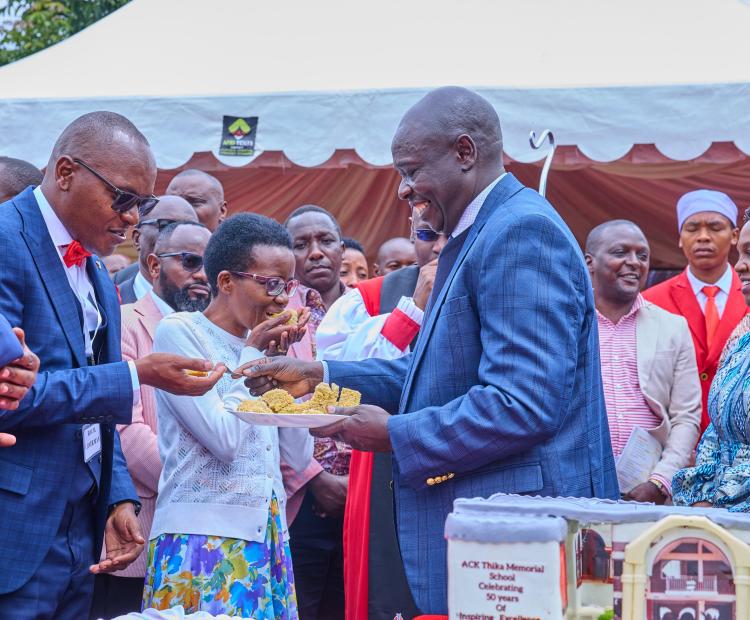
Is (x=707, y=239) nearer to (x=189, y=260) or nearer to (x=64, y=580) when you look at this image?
(x=189, y=260)

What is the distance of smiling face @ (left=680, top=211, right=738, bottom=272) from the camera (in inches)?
241

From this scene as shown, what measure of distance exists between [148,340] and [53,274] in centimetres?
140

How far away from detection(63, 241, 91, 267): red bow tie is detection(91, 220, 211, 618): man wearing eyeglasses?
0.75 meters

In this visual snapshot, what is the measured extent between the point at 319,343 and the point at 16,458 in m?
2.04

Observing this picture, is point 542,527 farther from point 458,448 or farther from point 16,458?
point 16,458

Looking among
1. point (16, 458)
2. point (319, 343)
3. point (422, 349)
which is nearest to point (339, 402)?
point (422, 349)

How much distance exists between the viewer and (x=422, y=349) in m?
2.95

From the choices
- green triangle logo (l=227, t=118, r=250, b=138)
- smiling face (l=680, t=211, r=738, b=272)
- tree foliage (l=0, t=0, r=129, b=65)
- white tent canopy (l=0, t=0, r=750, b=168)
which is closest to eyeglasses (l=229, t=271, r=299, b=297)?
white tent canopy (l=0, t=0, r=750, b=168)

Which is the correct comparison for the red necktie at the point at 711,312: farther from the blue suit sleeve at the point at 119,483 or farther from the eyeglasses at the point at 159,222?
the blue suit sleeve at the point at 119,483

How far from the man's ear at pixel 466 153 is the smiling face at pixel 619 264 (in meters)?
2.59

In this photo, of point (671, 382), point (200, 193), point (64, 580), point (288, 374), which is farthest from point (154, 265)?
point (671, 382)

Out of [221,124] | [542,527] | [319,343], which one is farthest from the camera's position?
[221,124]

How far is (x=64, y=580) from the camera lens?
3.14 metres

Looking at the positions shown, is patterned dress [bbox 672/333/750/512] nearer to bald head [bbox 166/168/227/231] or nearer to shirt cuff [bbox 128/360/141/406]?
shirt cuff [bbox 128/360/141/406]
